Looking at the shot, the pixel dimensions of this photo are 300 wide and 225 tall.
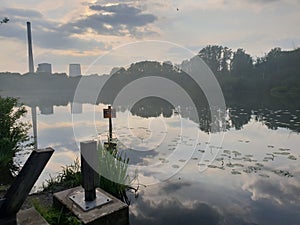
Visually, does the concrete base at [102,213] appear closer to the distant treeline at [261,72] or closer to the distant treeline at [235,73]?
the distant treeline at [235,73]

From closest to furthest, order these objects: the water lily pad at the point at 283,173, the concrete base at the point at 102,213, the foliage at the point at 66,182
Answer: the concrete base at the point at 102,213 → the foliage at the point at 66,182 → the water lily pad at the point at 283,173

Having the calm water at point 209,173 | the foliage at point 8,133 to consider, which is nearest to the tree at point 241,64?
the calm water at point 209,173

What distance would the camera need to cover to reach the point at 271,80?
39500mm

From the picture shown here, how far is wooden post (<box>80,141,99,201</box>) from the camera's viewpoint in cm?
284

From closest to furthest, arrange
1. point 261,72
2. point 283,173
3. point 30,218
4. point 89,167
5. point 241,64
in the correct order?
1. point 30,218
2. point 89,167
3. point 283,173
4. point 261,72
5. point 241,64

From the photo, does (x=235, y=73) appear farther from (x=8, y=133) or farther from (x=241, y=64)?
(x=8, y=133)

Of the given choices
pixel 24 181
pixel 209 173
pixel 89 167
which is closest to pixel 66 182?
pixel 89 167

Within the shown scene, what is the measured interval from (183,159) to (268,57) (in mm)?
43646

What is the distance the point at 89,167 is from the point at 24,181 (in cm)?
112

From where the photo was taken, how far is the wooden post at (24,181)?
5.64ft

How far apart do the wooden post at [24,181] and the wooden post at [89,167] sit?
1.08 m

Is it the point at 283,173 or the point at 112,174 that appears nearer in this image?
the point at 112,174

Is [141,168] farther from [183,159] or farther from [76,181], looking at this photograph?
[76,181]

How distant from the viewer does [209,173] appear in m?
5.63
